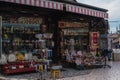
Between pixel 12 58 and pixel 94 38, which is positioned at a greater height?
pixel 94 38

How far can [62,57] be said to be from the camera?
62.4 ft

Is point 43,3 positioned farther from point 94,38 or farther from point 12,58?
point 94,38

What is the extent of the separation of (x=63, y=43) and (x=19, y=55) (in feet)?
12.0

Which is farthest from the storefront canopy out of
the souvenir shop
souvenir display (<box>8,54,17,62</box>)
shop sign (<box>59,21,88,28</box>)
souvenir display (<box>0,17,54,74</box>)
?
souvenir display (<box>8,54,17,62</box>)

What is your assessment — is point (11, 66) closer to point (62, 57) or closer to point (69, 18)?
point (62, 57)

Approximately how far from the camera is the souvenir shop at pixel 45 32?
15727 mm

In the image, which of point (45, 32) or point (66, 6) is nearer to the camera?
point (66, 6)

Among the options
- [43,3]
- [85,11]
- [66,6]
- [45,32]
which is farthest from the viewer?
[85,11]

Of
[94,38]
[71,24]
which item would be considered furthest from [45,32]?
[94,38]

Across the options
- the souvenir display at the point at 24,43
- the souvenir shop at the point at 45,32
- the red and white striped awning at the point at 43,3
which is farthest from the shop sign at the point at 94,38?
the red and white striped awning at the point at 43,3

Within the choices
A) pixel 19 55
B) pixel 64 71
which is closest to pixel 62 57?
pixel 64 71

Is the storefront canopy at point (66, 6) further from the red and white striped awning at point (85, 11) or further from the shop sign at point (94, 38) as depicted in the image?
the shop sign at point (94, 38)

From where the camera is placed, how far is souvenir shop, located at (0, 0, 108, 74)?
15727mm

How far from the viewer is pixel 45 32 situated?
18000mm
